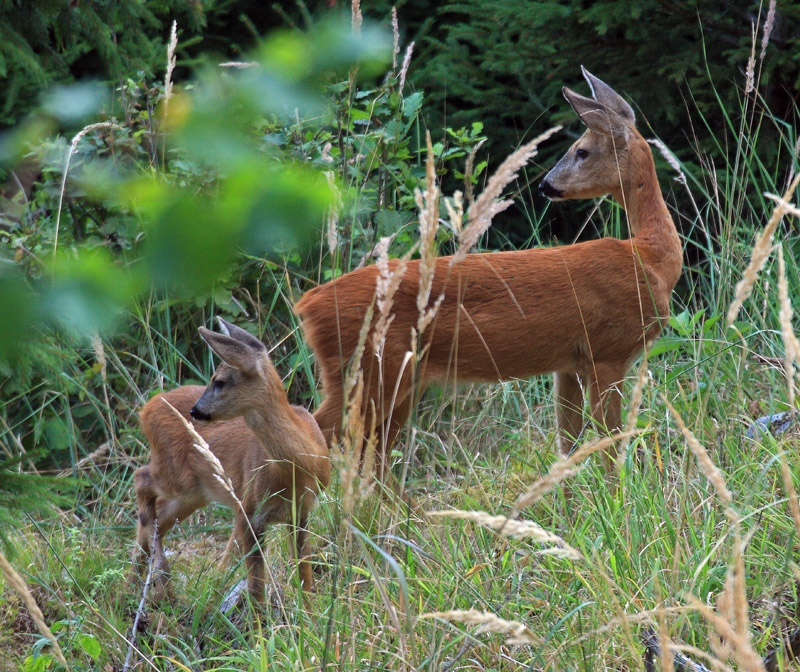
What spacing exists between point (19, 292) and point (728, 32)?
6.03 metres

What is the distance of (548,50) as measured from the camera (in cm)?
635

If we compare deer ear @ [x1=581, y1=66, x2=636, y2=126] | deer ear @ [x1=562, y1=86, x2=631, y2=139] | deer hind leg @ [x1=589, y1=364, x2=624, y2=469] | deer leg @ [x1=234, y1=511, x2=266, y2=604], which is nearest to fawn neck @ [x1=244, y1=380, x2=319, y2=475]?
deer leg @ [x1=234, y1=511, x2=266, y2=604]

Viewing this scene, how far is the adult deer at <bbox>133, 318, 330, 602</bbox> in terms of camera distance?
3266mm

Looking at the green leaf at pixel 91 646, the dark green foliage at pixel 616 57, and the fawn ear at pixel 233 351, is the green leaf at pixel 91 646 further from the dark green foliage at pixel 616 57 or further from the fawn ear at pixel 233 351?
the dark green foliage at pixel 616 57

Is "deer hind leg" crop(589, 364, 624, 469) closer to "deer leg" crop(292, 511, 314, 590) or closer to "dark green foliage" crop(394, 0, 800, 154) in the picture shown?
"deer leg" crop(292, 511, 314, 590)

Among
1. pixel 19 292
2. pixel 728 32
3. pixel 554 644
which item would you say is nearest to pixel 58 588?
pixel 554 644

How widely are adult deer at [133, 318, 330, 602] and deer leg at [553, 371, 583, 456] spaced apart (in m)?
1.14

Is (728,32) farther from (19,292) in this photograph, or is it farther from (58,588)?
(19,292)

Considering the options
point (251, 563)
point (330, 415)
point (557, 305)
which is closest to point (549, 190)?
point (557, 305)

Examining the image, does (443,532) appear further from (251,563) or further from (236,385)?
(236,385)

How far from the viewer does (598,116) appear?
4.34 meters

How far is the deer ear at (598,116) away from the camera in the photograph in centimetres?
430

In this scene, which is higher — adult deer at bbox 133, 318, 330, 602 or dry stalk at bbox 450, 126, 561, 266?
dry stalk at bbox 450, 126, 561, 266

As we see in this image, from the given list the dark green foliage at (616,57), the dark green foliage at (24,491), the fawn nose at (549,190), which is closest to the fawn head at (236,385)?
the dark green foliage at (24,491)
